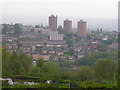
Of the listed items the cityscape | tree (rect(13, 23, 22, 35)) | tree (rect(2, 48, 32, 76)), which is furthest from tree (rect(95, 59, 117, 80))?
tree (rect(13, 23, 22, 35))

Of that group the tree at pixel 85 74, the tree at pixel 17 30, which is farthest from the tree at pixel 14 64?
the tree at pixel 17 30

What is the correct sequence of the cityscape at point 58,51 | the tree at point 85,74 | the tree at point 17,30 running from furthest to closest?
the tree at point 17,30
the cityscape at point 58,51
the tree at point 85,74

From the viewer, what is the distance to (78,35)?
920cm

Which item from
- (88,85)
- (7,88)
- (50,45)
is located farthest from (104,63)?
(50,45)

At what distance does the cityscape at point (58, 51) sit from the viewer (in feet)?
15.2

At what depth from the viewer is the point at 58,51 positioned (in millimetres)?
8375

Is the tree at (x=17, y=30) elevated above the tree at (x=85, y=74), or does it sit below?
above

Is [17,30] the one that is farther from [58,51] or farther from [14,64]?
[14,64]

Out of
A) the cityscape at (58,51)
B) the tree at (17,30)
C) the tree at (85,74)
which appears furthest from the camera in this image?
the tree at (17,30)

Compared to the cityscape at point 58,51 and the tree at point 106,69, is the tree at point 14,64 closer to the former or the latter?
the cityscape at point 58,51

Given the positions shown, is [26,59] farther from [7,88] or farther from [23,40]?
[23,40]

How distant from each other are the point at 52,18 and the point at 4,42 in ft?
5.88

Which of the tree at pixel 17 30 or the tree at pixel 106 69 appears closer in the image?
the tree at pixel 106 69

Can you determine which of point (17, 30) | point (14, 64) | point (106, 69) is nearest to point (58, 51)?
point (17, 30)
